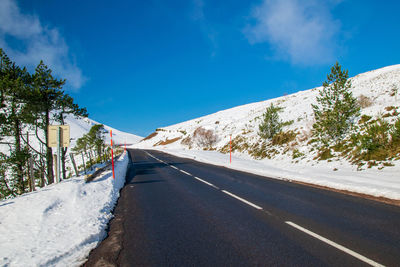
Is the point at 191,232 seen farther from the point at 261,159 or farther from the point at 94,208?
the point at 261,159

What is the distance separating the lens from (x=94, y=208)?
Result: 608cm

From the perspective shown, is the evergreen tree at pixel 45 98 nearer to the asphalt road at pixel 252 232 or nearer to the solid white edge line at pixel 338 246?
the asphalt road at pixel 252 232

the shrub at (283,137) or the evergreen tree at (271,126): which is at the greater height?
the evergreen tree at (271,126)

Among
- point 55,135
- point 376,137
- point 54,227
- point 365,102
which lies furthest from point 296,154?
point 54,227

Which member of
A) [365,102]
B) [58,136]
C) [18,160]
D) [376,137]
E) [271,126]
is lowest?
[18,160]

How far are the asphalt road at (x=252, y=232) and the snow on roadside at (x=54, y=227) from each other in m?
0.34

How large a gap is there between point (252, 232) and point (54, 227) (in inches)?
167

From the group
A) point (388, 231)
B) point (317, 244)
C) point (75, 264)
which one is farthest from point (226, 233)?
point (388, 231)

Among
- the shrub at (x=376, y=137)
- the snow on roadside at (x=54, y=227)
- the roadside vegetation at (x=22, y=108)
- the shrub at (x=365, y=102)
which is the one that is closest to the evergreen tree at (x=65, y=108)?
the roadside vegetation at (x=22, y=108)

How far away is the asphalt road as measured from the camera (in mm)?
3389

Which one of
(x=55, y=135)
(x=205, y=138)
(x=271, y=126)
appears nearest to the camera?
(x=55, y=135)

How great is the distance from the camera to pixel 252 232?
4.44m

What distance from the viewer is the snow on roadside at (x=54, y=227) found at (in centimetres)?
347

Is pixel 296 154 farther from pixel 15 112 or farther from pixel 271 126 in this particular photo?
pixel 15 112
